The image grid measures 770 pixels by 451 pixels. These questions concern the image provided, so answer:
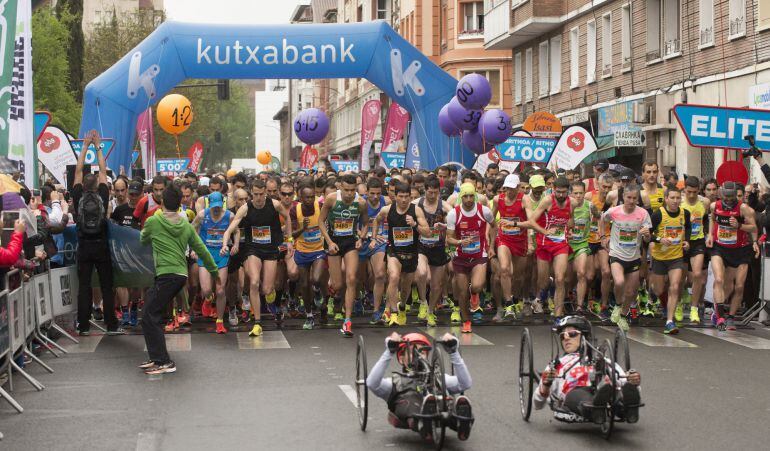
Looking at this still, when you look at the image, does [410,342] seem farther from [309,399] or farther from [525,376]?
[309,399]

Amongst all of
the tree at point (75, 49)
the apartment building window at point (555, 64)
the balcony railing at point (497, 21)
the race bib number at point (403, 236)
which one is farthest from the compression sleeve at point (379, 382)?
the tree at point (75, 49)

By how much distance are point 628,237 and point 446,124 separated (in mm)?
9831

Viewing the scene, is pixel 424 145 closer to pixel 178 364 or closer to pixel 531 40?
pixel 178 364

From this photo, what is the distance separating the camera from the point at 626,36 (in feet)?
113

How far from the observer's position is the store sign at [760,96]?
24844 millimetres

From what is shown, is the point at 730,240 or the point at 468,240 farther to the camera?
the point at 730,240

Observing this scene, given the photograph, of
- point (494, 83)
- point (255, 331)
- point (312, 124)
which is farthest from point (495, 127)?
point (494, 83)

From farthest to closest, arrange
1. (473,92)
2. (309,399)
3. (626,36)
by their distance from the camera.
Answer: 1. (626,36)
2. (473,92)
3. (309,399)

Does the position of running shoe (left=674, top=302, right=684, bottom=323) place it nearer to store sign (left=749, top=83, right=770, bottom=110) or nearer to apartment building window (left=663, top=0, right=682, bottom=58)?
store sign (left=749, top=83, right=770, bottom=110)

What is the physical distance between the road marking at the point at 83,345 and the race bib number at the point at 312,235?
296 cm

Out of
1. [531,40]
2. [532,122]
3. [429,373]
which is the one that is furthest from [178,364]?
[531,40]

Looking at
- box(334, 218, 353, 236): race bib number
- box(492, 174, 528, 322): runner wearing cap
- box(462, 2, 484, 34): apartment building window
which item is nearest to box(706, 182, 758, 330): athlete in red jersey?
box(492, 174, 528, 322): runner wearing cap

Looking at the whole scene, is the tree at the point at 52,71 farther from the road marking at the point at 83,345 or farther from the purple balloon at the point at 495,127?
the road marking at the point at 83,345

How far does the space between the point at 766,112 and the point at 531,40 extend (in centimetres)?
2679
